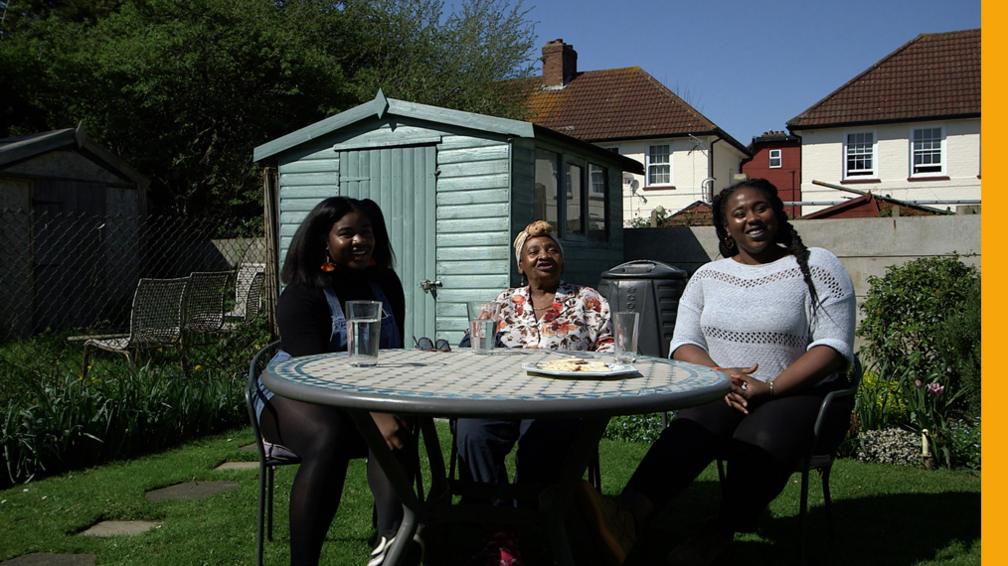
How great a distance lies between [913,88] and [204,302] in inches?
843

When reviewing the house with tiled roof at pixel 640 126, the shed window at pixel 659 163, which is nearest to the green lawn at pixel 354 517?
the house with tiled roof at pixel 640 126

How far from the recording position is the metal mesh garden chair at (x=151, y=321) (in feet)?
19.7

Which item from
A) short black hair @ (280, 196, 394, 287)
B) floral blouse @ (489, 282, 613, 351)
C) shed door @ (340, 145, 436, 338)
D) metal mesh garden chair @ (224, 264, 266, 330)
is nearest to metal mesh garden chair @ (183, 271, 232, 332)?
metal mesh garden chair @ (224, 264, 266, 330)

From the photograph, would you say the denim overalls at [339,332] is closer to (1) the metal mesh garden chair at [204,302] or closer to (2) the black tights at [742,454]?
(2) the black tights at [742,454]

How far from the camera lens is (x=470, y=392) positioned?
5.99 feet

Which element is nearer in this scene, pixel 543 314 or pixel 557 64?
pixel 543 314

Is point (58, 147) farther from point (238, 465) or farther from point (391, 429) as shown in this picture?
point (391, 429)

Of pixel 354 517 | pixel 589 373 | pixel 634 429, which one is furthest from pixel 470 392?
pixel 634 429

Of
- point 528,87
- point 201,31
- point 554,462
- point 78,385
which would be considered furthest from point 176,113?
point 554,462

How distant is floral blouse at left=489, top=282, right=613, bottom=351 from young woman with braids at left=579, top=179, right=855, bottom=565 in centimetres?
36

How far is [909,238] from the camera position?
6660 millimetres

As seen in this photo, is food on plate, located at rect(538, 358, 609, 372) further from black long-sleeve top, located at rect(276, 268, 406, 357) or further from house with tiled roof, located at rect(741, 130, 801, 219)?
house with tiled roof, located at rect(741, 130, 801, 219)

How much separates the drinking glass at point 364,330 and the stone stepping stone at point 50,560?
1.38m

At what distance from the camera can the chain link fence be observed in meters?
9.69
